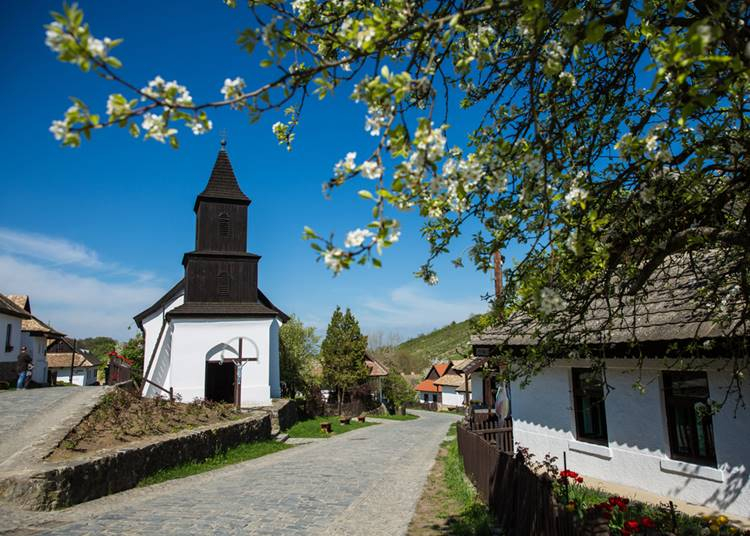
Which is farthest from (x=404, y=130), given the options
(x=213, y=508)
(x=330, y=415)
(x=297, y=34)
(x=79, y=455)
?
(x=330, y=415)

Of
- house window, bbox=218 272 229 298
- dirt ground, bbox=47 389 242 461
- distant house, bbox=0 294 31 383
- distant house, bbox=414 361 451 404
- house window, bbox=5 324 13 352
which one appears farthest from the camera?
distant house, bbox=414 361 451 404

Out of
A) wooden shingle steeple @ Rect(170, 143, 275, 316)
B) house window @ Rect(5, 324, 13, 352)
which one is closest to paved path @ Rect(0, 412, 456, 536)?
wooden shingle steeple @ Rect(170, 143, 275, 316)

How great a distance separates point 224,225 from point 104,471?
17565 millimetres

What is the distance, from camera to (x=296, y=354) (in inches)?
1490

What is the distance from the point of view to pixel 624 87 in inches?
179

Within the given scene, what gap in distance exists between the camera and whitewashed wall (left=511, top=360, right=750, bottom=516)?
23.2 feet

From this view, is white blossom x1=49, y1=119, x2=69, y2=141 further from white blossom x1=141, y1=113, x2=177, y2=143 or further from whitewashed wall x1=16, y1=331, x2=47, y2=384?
whitewashed wall x1=16, y1=331, x2=47, y2=384

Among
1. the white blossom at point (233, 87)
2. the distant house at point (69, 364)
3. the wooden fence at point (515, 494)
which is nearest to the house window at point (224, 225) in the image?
the wooden fence at point (515, 494)

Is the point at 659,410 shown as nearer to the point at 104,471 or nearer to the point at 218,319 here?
the point at 104,471

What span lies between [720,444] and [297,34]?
8.32 metres

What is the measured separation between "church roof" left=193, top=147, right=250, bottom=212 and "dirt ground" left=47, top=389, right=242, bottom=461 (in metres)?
11.6

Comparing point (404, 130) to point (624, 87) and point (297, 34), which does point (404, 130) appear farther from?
point (624, 87)

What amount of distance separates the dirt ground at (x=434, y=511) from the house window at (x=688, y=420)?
391cm

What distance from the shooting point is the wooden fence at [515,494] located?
4.76m
